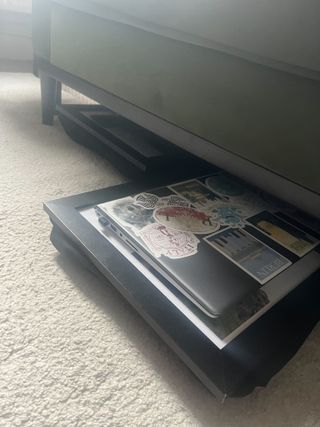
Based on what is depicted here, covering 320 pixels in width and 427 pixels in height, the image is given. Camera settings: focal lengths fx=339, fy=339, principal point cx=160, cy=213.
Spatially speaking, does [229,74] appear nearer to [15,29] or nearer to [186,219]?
[186,219]

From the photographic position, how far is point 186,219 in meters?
0.54

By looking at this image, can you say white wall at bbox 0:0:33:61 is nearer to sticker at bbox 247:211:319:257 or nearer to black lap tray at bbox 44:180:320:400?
black lap tray at bbox 44:180:320:400

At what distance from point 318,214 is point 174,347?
26 cm

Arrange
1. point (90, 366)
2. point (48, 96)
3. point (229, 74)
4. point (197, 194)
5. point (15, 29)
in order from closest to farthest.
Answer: point (90, 366)
point (229, 74)
point (197, 194)
point (48, 96)
point (15, 29)

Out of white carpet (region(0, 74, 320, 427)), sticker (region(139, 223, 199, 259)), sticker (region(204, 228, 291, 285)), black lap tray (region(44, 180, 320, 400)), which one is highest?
sticker (region(139, 223, 199, 259))

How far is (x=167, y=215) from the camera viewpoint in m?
0.54

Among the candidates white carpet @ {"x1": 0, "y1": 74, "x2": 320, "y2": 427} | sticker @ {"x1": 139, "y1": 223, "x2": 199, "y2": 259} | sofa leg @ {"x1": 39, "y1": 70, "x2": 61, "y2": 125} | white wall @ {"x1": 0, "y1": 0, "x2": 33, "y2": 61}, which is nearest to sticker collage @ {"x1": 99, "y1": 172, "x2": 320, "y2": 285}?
sticker @ {"x1": 139, "y1": 223, "x2": 199, "y2": 259}

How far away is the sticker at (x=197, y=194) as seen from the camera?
0.60 metres

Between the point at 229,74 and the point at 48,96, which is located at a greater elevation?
the point at 229,74

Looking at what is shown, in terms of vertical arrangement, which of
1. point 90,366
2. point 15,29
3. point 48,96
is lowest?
point 90,366

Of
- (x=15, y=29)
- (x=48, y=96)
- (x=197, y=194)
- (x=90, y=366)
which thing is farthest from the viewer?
(x=15, y=29)

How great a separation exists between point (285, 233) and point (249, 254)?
104 mm

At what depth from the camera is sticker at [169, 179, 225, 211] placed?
0.60 metres

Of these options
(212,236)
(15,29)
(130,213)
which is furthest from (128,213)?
(15,29)
